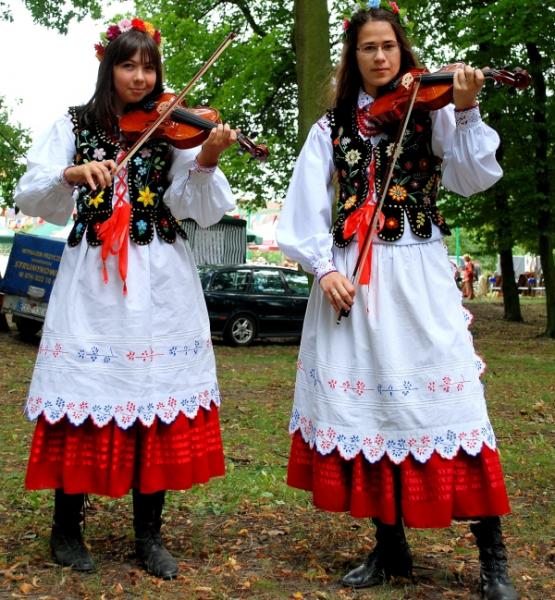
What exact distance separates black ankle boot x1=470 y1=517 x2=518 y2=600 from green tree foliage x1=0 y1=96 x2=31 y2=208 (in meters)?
13.5

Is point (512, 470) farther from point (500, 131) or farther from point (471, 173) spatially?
point (500, 131)

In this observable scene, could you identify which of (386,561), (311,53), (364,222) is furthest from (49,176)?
(311,53)

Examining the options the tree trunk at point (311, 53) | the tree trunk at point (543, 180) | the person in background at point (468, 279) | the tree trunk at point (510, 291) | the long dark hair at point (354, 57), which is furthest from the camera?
the person in background at point (468, 279)

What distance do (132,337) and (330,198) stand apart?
987 mm

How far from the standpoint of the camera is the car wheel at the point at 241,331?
1436cm

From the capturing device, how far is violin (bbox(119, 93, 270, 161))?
3.35m

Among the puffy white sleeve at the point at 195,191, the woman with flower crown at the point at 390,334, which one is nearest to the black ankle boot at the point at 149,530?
the woman with flower crown at the point at 390,334

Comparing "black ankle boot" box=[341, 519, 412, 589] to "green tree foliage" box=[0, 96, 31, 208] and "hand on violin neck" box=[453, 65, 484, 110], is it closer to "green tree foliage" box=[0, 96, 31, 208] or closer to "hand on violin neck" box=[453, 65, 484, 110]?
"hand on violin neck" box=[453, 65, 484, 110]

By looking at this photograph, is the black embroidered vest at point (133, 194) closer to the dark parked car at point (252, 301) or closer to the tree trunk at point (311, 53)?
the tree trunk at point (311, 53)

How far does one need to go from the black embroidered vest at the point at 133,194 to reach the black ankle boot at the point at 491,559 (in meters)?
1.69

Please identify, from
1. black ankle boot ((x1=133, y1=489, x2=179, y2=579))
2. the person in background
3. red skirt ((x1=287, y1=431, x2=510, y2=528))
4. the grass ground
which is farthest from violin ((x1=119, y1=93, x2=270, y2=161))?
the person in background

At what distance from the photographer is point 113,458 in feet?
10.8

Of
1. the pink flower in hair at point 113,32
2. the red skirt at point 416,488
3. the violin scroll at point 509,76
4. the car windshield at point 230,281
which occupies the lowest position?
the red skirt at point 416,488

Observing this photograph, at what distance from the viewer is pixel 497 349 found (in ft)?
46.1
